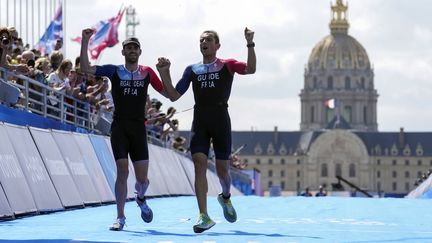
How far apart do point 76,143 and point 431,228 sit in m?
7.07

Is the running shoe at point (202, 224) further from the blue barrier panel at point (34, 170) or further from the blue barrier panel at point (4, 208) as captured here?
the blue barrier panel at point (34, 170)

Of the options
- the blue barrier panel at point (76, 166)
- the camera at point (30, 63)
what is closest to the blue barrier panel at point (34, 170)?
the blue barrier panel at point (76, 166)

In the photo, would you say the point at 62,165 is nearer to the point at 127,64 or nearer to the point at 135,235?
the point at 127,64

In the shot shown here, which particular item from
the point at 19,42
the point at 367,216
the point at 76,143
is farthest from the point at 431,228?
the point at 19,42

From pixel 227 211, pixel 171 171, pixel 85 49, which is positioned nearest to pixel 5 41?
pixel 85 49

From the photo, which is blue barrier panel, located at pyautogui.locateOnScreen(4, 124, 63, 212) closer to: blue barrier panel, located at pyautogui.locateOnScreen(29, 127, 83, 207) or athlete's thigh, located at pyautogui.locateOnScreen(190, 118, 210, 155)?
blue barrier panel, located at pyautogui.locateOnScreen(29, 127, 83, 207)

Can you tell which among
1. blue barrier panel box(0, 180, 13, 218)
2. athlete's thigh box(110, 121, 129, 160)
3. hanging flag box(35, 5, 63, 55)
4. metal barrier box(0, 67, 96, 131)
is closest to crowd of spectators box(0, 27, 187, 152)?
metal barrier box(0, 67, 96, 131)

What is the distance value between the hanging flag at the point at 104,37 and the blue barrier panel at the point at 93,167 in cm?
1495

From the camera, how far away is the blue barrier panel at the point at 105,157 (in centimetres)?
2012

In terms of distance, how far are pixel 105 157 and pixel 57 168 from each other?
3717mm

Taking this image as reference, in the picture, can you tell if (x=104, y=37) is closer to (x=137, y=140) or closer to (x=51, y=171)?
(x=51, y=171)

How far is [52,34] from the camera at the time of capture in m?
31.5

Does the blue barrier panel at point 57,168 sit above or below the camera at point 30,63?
below

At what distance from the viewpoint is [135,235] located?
11344 millimetres
